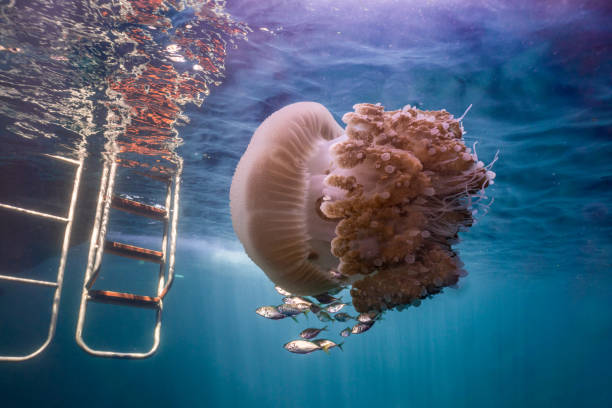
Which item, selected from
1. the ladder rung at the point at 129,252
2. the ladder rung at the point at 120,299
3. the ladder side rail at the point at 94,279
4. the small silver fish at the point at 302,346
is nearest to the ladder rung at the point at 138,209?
the ladder side rail at the point at 94,279

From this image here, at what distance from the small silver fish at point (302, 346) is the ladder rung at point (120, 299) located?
1938mm

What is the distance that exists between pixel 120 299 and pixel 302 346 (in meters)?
2.47

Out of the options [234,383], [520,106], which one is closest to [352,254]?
[520,106]

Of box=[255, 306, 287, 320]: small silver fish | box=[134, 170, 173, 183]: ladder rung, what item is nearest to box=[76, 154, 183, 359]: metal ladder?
box=[255, 306, 287, 320]: small silver fish

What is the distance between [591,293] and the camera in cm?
2856

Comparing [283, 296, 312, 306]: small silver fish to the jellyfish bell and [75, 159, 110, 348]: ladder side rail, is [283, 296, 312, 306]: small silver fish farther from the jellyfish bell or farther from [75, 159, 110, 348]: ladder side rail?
[75, 159, 110, 348]: ladder side rail

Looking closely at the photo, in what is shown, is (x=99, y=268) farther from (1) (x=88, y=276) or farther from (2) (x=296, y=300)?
(2) (x=296, y=300)

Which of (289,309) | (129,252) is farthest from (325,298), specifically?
(129,252)

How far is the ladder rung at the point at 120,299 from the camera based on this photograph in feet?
13.6

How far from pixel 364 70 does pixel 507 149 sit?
444 cm

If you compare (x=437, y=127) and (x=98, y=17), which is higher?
(x=98, y=17)

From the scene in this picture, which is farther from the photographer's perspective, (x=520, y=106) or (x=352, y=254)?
(x=520, y=106)

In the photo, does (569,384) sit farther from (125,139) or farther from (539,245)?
(125,139)

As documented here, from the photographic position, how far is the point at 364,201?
1550 millimetres
